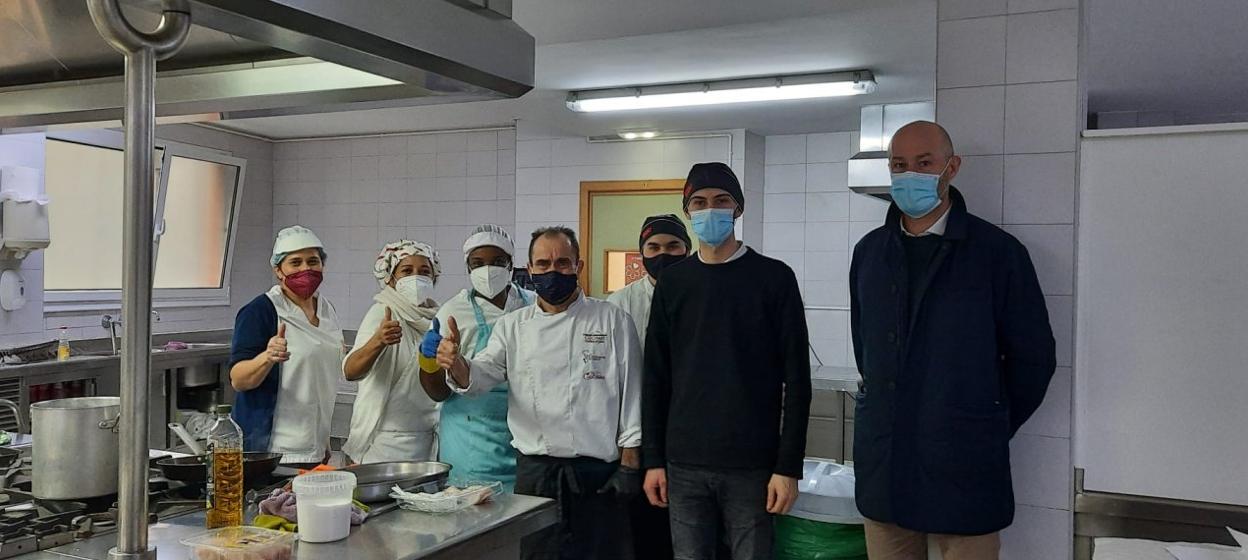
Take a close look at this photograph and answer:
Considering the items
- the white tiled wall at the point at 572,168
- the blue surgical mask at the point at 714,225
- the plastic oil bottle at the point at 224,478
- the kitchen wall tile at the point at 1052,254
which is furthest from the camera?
the white tiled wall at the point at 572,168

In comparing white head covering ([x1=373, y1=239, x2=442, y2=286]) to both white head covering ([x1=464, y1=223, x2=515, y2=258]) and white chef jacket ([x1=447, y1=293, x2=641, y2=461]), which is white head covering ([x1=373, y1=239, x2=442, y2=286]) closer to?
white head covering ([x1=464, y1=223, x2=515, y2=258])

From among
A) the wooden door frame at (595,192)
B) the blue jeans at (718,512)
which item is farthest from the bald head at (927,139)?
the wooden door frame at (595,192)

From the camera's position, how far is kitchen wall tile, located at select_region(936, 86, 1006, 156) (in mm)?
2465

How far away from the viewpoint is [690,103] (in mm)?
4992

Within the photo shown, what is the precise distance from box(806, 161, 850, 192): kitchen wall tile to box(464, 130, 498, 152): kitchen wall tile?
226cm

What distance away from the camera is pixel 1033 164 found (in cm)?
243

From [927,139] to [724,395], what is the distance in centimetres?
89

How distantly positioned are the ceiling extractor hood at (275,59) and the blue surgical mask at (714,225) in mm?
1401

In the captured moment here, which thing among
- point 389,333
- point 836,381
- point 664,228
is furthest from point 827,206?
point 389,333

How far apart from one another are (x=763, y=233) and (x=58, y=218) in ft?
14.5

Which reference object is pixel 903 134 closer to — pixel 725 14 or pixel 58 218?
pixel 725 14

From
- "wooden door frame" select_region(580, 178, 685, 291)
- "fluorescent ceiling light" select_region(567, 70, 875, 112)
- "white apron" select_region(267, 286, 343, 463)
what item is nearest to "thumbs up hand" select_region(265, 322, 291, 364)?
"white apron" select_region(267, 286, 343, 463)

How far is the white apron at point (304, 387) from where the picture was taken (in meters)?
2.78

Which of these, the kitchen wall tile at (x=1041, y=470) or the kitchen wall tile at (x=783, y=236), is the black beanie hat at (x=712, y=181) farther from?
the kitchen wall tile at (x=783, y=236)
